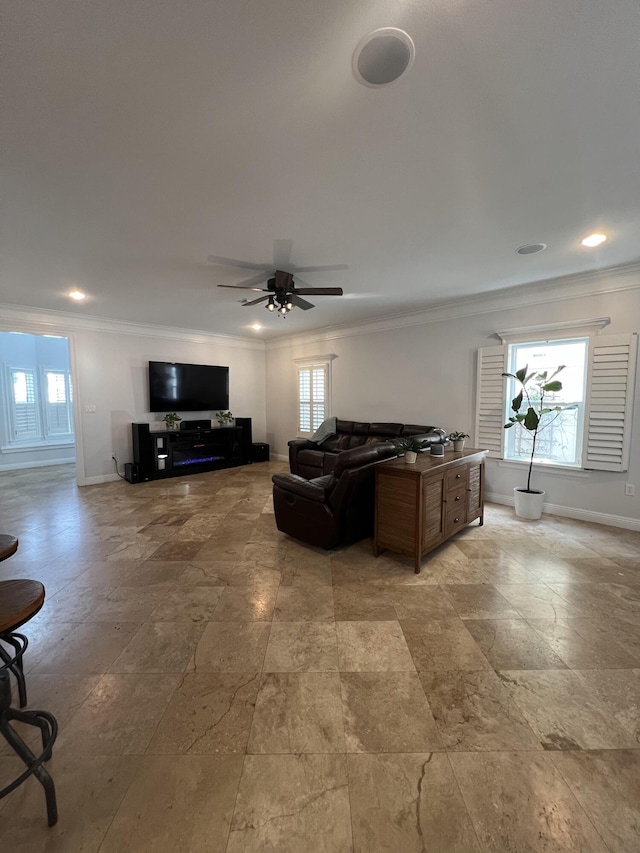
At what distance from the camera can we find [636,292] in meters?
3.39

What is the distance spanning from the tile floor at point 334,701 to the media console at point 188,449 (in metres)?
2.91

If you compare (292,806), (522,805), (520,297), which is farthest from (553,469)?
(292,806)

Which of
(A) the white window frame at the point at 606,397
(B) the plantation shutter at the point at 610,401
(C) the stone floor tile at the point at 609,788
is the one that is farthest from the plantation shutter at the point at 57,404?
(B) the plantation shutter at the point at 610,401

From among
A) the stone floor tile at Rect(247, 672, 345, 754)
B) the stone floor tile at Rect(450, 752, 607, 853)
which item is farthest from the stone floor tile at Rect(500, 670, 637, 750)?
the stone floor tile at Rect(247, 672, 345, 754)

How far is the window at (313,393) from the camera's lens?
6.56m

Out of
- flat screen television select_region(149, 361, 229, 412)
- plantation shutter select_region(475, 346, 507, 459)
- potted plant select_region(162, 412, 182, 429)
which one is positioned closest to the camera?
plantation shutter select_region(475, 346, 507, 459)

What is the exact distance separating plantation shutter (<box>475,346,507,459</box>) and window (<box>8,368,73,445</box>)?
7773 millimetres

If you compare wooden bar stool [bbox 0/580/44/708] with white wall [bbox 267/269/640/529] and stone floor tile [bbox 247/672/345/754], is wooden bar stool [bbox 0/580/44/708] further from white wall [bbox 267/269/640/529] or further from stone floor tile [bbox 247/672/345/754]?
white wall [bbox 267/269/640/529]

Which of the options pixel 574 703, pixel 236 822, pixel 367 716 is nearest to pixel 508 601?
pixel 574 703

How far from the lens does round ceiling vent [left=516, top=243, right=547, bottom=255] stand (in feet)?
9.63

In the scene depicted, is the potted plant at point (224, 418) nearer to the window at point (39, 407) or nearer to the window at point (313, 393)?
the window at point (313, 393)

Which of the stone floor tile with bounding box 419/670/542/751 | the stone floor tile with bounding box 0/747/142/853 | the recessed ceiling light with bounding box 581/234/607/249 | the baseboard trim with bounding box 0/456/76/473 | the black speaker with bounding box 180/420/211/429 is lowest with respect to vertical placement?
the stone floor tile with bounding box 0/747/142/853

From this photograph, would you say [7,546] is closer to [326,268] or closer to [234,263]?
[234,263]

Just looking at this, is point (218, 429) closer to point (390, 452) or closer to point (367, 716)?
point (390, 452)
